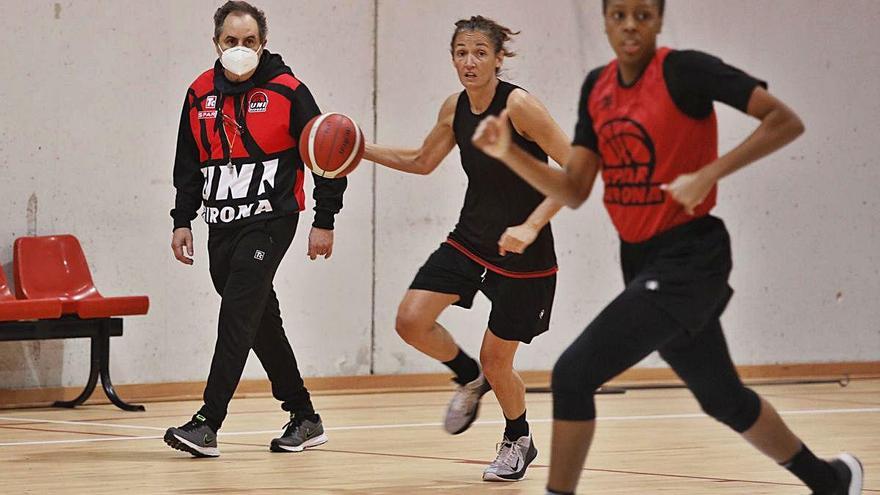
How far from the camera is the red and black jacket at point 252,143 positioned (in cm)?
570

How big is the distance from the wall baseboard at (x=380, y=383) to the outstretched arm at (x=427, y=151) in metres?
3.37

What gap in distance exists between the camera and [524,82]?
9188 millimetres

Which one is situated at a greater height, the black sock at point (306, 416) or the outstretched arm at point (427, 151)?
the outstretched arm at point (427, 151)

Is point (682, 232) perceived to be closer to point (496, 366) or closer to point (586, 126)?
point (586, 126)

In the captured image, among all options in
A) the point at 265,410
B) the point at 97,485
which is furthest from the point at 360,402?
the point at 97,485

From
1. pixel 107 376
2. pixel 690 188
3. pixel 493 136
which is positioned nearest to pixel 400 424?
pixel 107 376

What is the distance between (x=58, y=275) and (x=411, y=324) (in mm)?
3413

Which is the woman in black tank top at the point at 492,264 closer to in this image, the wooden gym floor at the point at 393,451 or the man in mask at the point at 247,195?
the wooden gym floor at the point at 393,451

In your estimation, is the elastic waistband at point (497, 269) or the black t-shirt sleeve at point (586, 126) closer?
the black t-shirt sleeve at point (586, 126)

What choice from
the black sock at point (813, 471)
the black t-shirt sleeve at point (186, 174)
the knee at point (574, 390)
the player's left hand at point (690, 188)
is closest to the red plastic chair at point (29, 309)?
the black t-shirt sleeve at point (186, 174)

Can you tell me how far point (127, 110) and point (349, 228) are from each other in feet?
Result: 5.29

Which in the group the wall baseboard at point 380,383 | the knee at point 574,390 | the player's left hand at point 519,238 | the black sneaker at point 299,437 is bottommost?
the wall baseboard at point 380,383

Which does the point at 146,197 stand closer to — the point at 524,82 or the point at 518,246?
the point at 524,82

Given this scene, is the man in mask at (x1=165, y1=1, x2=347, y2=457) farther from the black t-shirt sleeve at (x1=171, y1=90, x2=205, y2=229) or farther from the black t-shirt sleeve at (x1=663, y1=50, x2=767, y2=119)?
the black t-shirt sleeve at (x1=663, y1=50, x2=767, y2=119)
